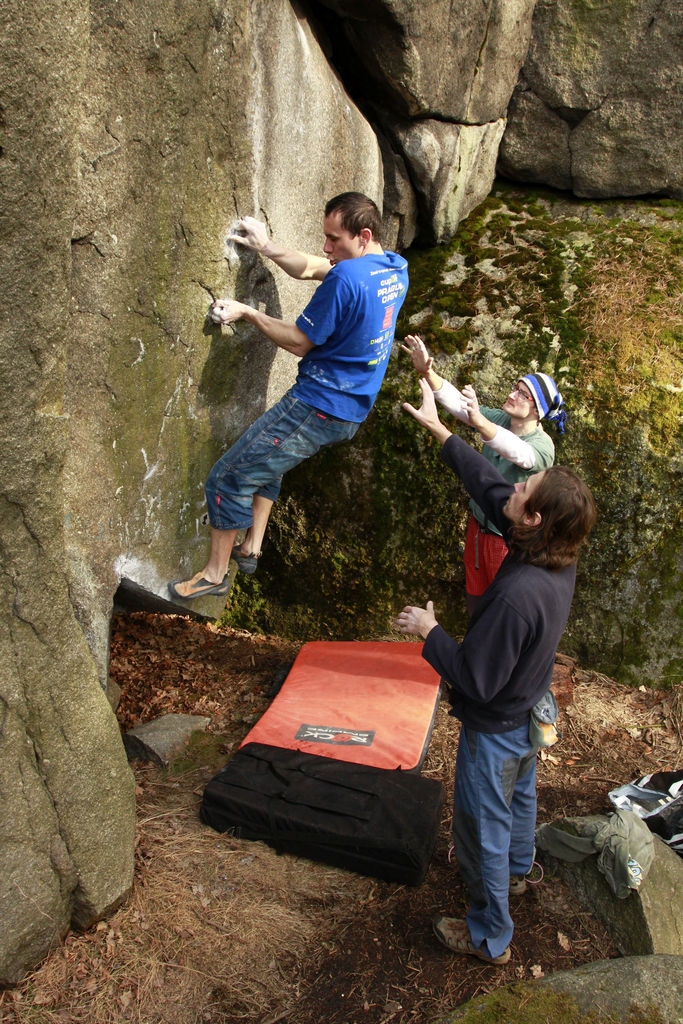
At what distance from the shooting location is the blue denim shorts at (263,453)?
4730mm

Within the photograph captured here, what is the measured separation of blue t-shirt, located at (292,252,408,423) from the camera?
14.6 feet

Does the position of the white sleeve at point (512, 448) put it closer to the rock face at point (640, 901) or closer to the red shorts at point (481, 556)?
the red shorts at point (481, 556)

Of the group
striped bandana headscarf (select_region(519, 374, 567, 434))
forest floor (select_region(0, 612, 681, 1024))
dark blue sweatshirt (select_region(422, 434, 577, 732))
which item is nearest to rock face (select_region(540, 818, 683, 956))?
forest floor (select_region(0, 612, 681, 1024))

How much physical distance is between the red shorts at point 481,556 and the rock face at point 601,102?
4.11 meters

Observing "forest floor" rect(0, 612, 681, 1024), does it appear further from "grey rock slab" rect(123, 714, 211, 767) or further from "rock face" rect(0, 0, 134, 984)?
"rock face" rect(0, 0, 134, 984)

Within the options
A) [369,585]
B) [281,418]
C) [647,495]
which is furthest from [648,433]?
[281,418]

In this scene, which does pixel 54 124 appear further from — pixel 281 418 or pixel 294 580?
pixel 294 580

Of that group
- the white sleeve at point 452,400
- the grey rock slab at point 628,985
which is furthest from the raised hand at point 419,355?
the grey rock slab at point 628,985

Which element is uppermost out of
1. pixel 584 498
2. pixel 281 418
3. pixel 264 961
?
pixel 584 498

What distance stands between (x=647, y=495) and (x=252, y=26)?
4.12m

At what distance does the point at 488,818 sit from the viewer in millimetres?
3459

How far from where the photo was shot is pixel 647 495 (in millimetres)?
5934

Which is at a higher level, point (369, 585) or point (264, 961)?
point (369, 585)

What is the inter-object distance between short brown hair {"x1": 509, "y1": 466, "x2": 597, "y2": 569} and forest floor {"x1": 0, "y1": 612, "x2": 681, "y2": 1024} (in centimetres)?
212
